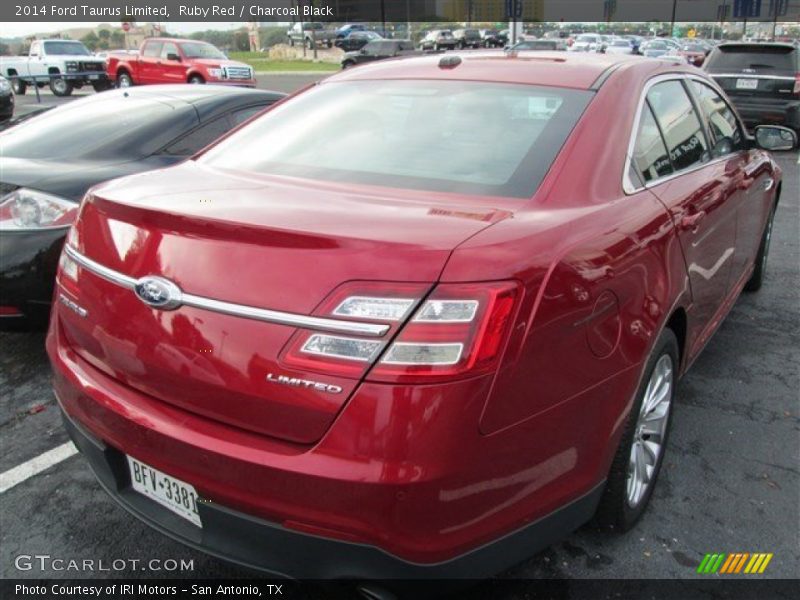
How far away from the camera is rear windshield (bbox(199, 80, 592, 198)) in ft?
7.34

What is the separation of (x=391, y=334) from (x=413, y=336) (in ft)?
0.17

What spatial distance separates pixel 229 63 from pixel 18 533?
65.3 feet

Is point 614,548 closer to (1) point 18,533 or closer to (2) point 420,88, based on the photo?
(2) point 420,88

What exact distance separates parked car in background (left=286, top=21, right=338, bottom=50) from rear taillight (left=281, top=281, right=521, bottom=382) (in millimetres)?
51239

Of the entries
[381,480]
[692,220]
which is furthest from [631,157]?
[381,480]

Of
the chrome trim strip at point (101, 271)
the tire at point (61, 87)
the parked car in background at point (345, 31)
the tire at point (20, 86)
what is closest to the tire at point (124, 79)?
the tire at point (61, 87)

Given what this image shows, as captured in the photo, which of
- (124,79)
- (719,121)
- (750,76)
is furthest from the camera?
(124,79)

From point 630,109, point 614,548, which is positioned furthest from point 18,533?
point 630,109

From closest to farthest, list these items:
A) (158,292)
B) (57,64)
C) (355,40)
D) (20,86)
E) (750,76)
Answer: (158,292) → (750,76) → (57,64) → (20,86) → (355,40)

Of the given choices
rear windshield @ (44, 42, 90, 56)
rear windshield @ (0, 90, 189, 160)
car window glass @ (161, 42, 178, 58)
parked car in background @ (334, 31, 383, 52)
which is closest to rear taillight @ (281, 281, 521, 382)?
rear windshield @ (0, 90, 189, 160)

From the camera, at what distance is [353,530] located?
5.39 ft

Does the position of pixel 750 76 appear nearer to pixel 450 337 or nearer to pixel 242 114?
pixel 242 114

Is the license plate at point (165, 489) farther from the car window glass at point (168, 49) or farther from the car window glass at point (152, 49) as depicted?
the car window glass at point (152, 49)

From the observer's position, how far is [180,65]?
20766 mm
